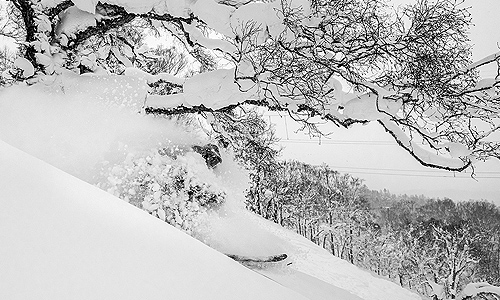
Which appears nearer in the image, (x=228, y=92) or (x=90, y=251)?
(x=90, y=251)

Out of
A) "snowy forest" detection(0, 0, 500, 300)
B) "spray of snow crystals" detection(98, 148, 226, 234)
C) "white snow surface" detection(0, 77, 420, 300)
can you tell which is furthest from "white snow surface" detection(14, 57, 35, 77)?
"white snow surface" detection(0, 77, 420, 300)

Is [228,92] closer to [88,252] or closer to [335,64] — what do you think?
[335,64]

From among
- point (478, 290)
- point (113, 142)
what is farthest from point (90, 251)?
point (478, 290)

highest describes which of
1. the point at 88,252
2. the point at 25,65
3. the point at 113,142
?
the point at 25,65

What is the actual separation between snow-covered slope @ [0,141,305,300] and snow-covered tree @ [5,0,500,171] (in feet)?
12.1

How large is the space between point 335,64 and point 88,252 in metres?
4.83

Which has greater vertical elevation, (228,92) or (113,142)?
(228,92)

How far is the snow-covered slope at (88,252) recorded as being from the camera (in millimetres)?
1004

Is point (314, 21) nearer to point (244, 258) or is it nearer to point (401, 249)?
point (244, 258)

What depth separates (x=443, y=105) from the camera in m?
5.41

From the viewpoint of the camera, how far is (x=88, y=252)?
48.2 inches

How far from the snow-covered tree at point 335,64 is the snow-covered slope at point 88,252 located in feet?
12.1

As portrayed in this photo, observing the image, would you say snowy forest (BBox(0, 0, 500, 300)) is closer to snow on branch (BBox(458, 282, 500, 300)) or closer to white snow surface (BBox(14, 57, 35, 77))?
white snow surface (BBox(14, 57, 35, 77))

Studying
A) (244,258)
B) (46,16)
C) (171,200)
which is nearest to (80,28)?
(46,16)
